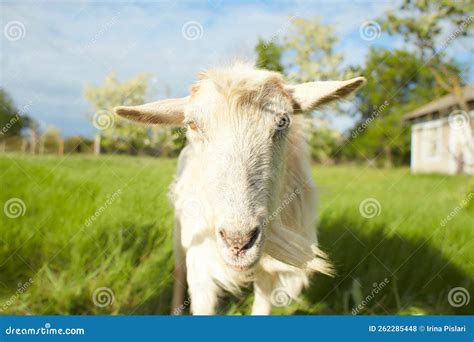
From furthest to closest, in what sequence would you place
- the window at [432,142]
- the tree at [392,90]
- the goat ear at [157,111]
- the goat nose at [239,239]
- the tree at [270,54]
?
1. the window at [432,142]
2. the tree at [392,90]
3. the tree at [270,54]
4. the goat ear at [157,111]
5. the goat nose at [239,239]

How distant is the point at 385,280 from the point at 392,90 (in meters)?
2.81

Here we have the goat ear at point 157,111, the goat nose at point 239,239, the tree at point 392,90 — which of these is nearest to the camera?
the goat nose at point 239,239

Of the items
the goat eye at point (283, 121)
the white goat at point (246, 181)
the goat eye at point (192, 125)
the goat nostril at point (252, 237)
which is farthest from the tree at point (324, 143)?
the goat nostril at point (252, 237)

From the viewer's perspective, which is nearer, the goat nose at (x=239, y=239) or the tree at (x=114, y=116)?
the goat nose at (x=239, y=239)

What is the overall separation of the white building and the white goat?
3.73m

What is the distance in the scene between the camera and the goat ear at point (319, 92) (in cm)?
293

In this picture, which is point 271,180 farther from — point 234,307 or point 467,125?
point 467,125

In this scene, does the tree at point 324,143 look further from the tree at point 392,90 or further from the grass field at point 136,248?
the grass field at point 136,248

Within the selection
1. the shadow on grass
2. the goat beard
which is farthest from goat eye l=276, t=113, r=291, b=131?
the shadow on grass

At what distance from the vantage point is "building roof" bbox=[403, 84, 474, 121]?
6.30 meters

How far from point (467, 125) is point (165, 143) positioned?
15.6 feet

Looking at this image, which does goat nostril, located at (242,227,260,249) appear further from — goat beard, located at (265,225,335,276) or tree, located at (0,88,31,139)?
tree, located at (0,88,31,139)

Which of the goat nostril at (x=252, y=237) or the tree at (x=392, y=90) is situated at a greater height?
the tree at (x=392, y=90)

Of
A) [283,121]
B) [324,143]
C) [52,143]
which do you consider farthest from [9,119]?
[324,143]
